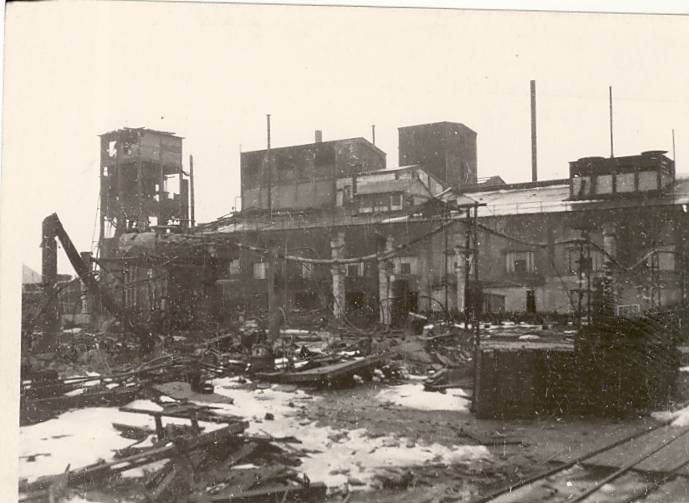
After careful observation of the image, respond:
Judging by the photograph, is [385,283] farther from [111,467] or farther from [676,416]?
[111,467]

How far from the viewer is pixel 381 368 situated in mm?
13602

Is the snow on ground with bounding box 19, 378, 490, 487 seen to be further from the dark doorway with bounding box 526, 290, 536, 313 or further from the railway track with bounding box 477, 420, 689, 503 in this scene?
the dark doorway with bounding box 526, 290, 536, 313

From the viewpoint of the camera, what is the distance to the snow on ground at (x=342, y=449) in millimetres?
7043

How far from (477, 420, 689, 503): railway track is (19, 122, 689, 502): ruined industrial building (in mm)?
36

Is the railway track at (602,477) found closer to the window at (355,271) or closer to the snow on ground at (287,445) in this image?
the snow on ground at (287,445)

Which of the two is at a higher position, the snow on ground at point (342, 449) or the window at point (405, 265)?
the window at point (405, 265)

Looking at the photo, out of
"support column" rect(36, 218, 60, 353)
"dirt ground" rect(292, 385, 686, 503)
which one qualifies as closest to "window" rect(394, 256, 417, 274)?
"dirt ground" rect(292, 385, 686, 503)

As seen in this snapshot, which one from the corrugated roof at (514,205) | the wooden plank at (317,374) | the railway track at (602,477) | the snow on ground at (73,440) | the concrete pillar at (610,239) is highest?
the corrugated roof at (514,205)

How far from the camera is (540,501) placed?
248 inches

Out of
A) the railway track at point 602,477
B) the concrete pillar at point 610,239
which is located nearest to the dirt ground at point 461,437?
the railway track at point 602,477

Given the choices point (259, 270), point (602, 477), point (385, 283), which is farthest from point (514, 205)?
point (602, 477)

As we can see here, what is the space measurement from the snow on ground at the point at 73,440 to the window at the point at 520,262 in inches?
805

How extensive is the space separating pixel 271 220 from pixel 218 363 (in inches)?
560

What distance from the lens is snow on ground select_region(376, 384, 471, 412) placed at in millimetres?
10492
